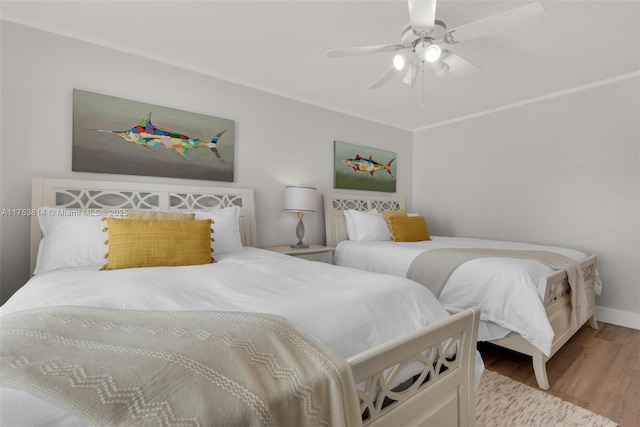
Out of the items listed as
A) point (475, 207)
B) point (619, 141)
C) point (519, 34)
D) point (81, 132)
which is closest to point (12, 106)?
point (81, 132)

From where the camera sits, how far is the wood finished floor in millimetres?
1799

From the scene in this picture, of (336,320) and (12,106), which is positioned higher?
(12,106)

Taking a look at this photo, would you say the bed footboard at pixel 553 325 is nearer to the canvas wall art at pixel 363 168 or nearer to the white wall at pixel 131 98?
the white wall at pixel 131 98

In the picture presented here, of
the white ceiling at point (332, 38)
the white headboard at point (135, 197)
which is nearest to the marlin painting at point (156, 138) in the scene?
the white headboard at point (135, 197)

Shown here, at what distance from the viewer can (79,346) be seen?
2.41 ft

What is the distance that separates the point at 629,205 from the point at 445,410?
10.5ft

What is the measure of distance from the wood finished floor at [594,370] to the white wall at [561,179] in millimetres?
627

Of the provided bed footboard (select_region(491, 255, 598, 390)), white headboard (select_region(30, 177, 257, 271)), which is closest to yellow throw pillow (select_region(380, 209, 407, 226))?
white headboard (select_region(30, 177, 257, 271))

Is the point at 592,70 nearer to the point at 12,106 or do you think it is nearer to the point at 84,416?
the point at 84,416

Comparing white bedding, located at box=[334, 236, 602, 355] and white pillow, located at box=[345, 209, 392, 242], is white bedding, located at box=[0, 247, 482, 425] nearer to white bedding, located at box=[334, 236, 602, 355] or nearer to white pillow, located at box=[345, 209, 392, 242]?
white bedding, located at box=[334, 236, 602, 355]

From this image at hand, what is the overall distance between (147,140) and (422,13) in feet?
7.57

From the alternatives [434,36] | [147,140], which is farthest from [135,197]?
[434,36]

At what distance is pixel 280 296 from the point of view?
1.23 meters

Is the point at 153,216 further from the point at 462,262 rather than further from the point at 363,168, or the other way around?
the point at 363,168
